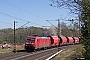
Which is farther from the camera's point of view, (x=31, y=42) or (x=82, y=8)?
(x=31, y=42)

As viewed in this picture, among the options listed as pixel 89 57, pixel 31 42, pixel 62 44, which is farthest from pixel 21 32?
pixel 89 57

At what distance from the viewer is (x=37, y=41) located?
47.4m

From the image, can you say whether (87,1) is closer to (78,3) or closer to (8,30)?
(78,3)

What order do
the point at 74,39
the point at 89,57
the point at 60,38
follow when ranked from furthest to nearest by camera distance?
the point at 74,39, the point at 60,38, the point at 89,57

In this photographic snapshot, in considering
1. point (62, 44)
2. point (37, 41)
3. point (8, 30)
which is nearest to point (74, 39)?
point (62, 44)

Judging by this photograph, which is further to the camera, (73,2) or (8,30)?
(8,30)

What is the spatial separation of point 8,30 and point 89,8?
117 meters

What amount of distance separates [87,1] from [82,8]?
35 cm

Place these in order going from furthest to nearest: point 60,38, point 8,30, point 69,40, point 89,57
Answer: point 8,30, point 69,40, point 60,38, point 89,57

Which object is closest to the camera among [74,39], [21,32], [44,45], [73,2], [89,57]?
[73,2]

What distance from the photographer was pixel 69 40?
75562mm

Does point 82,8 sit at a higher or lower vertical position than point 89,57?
higher

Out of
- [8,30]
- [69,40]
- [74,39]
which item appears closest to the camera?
[69,40]

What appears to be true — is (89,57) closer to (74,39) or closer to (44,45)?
(44,45)
